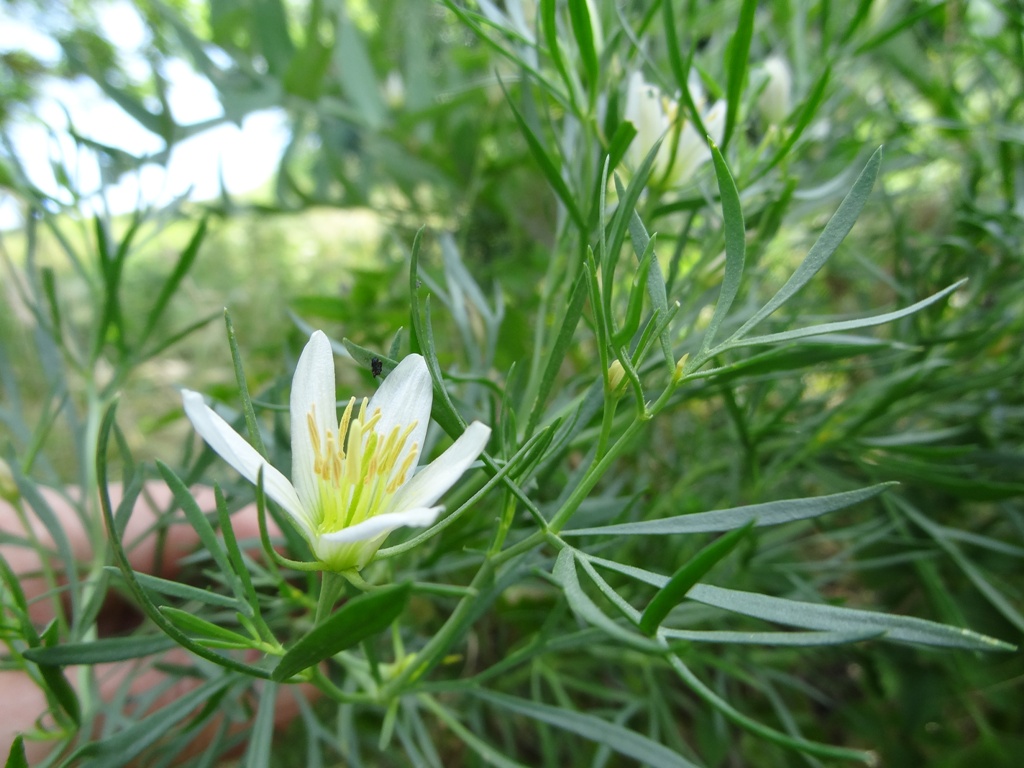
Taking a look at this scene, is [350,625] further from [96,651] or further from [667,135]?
[667,135]

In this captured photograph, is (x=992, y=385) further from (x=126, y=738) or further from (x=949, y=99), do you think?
(x=126, y=738)

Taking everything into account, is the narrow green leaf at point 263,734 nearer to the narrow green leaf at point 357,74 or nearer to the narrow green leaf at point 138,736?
the narrow green leaf at point 138,736

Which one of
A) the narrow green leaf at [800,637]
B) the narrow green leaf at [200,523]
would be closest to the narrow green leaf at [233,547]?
the narrow green leaf at [200,523]

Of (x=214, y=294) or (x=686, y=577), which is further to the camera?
(x=214, y=294)

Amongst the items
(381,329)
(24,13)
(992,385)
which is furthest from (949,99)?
(24,13)

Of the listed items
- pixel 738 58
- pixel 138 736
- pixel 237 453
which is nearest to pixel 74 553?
pixel 138 736

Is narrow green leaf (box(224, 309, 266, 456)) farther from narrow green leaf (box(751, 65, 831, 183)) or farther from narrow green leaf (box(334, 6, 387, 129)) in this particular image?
narrow green leaf (box(334, 6, 387, 129))

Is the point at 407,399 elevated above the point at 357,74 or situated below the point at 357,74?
below
